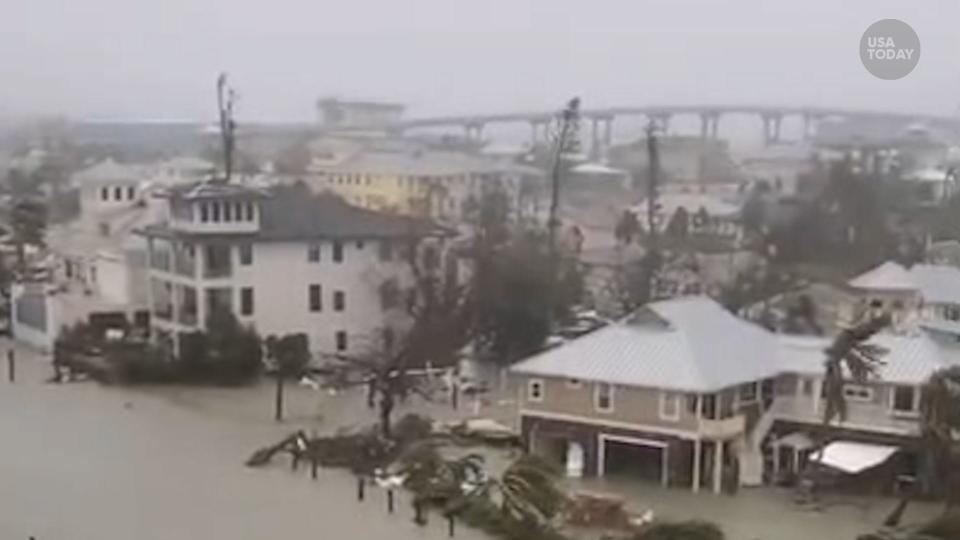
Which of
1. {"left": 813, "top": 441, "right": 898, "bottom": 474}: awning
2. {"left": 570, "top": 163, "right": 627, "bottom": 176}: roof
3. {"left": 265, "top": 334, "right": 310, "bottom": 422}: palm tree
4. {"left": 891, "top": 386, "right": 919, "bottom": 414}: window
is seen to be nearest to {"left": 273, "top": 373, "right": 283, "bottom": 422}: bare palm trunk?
{"left": 265, "top": 334, "right": 310, "bottom": 422}: palm tree

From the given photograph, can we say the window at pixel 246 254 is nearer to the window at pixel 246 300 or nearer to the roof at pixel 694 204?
the window at pixel 246 300

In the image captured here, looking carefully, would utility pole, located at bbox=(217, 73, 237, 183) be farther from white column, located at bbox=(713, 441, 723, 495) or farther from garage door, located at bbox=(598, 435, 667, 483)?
white column, located at bbox=(713, 441, 723, 495)

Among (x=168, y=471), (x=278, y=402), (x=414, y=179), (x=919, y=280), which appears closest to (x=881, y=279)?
(x=919, y=280)

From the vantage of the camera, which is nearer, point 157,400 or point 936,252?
point 936,252

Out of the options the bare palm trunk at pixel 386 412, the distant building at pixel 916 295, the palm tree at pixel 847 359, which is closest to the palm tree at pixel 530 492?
the bare palm trunk at pixel 386 412

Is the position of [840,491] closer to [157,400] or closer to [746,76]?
[746,76]

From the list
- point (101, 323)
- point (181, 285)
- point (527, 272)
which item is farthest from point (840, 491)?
point (101, 323)

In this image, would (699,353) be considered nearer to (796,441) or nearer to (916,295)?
(796,441)
